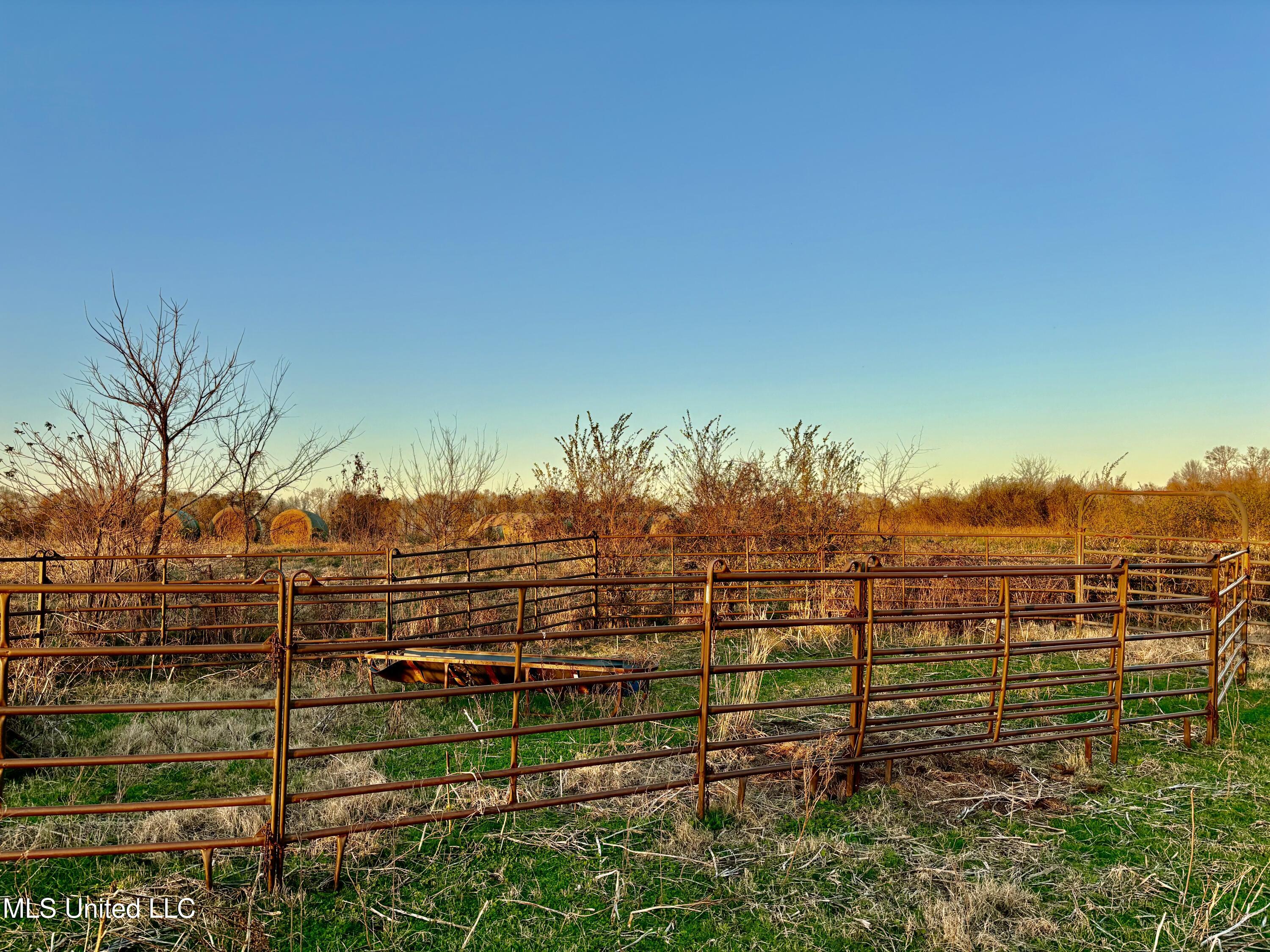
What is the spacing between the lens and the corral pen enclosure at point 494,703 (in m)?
3.55

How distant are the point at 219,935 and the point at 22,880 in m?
1.21

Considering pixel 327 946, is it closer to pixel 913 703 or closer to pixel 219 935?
pixel 219 935

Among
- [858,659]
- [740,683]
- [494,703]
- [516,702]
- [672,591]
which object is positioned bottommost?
[494,703]

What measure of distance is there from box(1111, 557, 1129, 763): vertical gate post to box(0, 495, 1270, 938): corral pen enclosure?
2 centimetres

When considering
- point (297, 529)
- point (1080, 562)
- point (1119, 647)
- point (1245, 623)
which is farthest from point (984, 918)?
point (297, 529)

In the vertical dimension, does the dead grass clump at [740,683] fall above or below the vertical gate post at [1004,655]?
below

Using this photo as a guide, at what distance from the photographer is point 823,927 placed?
10.3 feet

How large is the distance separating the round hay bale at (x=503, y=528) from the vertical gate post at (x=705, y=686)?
42.9ft

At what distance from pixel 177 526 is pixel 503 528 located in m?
7.43

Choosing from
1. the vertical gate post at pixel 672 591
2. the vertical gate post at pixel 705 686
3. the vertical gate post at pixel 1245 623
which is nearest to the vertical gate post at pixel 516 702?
the vertical gate post at pixel 705 686

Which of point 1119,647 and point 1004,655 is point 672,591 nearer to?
point 1119,647

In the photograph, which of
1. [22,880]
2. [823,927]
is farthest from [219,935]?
[823,927]

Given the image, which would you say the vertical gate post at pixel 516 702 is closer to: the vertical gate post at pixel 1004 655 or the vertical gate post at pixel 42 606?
the vertical gate post at pixel 1004 655

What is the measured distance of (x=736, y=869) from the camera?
359cm
